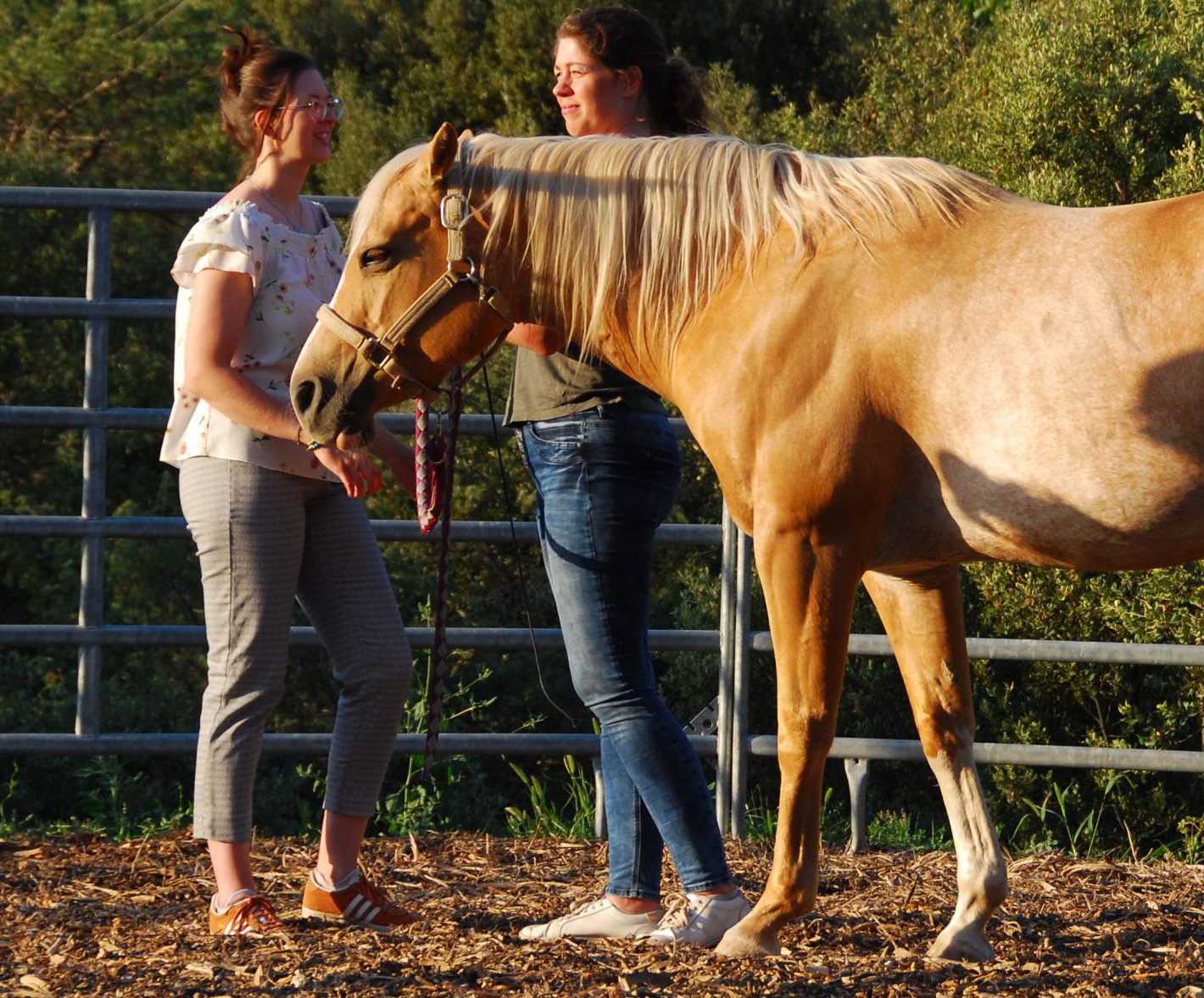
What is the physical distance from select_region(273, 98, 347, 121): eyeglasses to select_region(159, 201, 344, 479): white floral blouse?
0.24 metres

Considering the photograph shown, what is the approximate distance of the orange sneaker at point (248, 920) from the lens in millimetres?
3229

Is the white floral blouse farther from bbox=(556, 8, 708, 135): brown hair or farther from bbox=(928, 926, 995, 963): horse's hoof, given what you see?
bbox=(928, 926, 995, 963): horse's hoof

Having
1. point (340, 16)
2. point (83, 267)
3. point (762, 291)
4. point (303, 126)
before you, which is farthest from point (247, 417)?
point (340, 16)

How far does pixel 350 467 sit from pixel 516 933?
1.19 meters

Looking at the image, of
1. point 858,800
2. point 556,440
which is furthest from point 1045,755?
point 556,440

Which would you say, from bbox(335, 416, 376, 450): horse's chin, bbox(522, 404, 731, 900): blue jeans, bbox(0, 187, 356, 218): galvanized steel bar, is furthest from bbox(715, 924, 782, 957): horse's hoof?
bbox(0, 187, 356, 218): galvanized steel bar

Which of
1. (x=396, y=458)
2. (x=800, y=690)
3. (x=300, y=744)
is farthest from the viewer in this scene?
(x=300, y=744)

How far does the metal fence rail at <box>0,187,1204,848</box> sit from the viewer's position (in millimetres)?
4328

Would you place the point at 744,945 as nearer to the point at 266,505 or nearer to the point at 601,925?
the point at 601,925

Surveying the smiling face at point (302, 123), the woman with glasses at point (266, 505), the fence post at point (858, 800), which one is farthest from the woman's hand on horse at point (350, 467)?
the fence post at point (858, 800)

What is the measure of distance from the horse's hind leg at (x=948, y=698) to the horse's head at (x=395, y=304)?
3.72ft

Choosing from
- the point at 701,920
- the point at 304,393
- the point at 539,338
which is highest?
the point at 539,338

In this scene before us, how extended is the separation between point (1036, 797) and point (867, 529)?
5126 millimetres

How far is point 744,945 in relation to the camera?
118 inches
